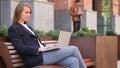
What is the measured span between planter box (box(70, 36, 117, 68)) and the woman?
1562mm

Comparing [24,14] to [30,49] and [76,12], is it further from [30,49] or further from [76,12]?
[76,12]

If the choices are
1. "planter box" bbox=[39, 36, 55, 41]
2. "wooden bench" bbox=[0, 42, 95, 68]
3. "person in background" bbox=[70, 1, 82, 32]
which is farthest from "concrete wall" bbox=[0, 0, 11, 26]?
"wooden bench" bbox=[0, 42, 95, 68]

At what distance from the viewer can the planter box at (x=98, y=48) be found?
853cm

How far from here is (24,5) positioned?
A: 6656mm

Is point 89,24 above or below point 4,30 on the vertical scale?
below

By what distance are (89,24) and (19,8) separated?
15.8 m

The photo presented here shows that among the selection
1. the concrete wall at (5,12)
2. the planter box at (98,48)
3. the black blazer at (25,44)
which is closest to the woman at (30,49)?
the black blazer at (25,44)

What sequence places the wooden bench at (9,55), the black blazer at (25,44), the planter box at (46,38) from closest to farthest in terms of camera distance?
the wooden bench at (9,55) → the black blazer at (25,44) → the planter box at (46,38)

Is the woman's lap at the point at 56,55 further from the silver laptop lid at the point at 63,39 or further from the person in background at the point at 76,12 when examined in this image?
the person in background at the point at 76,12

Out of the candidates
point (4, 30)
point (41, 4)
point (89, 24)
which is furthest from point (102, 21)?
point (4, 30)

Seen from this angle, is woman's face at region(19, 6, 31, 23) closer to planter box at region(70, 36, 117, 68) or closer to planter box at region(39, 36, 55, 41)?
planter box at region(39, 36, 55, 41)

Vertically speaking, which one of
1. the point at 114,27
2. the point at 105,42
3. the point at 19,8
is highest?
the point at 19,8

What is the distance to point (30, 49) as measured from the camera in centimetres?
651

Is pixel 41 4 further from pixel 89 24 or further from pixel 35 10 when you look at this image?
pixel 89 24
